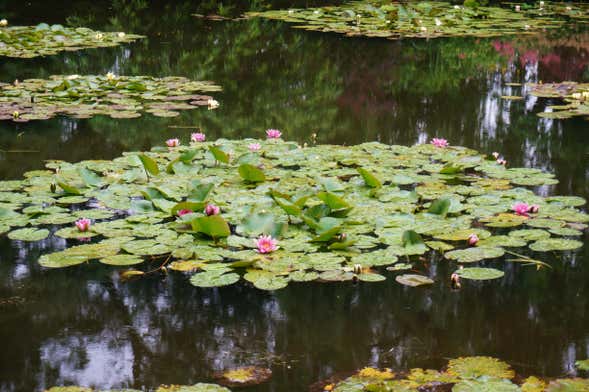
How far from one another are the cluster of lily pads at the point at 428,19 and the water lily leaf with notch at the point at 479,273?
21.8 feet

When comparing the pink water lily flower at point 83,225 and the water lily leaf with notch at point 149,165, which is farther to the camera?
the water lily leaf with notch at point 149,165

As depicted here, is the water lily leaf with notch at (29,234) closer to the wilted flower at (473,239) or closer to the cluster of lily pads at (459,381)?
the cluster of lily pads at (459,381)

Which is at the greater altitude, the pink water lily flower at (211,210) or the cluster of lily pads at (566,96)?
the cluster of lily pads at (566,96)

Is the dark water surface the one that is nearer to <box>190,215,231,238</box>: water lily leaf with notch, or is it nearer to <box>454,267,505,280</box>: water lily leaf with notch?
<box>454,267,505,280</box>: water lily leaf with notch

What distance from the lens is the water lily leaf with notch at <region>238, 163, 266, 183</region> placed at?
3.49 metres

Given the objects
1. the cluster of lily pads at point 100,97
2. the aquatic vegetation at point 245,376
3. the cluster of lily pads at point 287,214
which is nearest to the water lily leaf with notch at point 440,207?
the cluster of lily pads at point 287,214

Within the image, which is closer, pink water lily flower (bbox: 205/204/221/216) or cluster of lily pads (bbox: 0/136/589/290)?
cluster of lily pads (bbox: 0/136/589/290)

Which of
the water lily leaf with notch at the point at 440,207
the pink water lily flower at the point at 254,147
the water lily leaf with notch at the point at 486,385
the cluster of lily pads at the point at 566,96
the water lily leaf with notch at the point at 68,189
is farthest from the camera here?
the cluster of lily pads at the point at 566,96

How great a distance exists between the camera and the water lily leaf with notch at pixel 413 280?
2570 millimetres

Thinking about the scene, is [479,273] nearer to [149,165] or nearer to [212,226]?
[212,226]

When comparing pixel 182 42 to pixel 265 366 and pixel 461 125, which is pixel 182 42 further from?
pixel 265 366

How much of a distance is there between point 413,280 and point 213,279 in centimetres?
69

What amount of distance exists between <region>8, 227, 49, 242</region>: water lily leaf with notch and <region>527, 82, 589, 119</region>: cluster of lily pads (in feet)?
11.6

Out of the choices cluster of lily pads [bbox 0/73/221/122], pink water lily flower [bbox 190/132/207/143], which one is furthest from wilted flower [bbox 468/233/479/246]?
cluster of lily pads [bbox 0/73/221/122]
